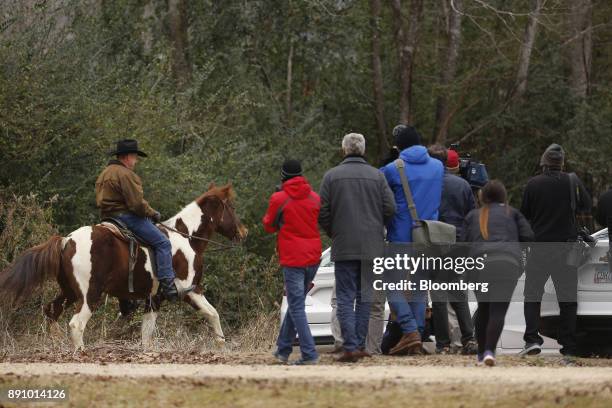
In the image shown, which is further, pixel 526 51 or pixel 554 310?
pixel 526 51

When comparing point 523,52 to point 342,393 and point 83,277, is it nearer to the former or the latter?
point 83,277

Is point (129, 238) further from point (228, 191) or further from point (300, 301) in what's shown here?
point (300, 301)

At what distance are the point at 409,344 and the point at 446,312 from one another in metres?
0.79

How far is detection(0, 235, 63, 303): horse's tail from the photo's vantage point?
15828 mm

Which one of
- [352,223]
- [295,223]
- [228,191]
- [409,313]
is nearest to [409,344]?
[409,313]

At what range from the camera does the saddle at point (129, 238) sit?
1639 cm

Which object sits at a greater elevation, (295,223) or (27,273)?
(295,223)

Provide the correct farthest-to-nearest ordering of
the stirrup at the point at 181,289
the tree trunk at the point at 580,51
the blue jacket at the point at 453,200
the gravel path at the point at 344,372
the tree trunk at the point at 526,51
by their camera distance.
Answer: the tree trunk at the point at 526,51
the tree trunk at the point at 580,51
the stirrup at the point at 181,289
the blue jacket at the point at 453,200
the gravel path at the point at 344,372

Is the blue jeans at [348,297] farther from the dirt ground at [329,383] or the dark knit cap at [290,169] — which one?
the dark knit cap at [290,169]

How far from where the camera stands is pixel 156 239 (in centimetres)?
1662

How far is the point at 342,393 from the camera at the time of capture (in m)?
11.1

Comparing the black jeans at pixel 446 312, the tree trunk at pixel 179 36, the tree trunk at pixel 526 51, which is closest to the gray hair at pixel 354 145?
the black jeans at pixel 446 312

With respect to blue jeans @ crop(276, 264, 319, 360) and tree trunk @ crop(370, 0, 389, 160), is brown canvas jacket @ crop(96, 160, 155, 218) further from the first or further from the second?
tree trunk @ crop(370, 0, 389, 160)

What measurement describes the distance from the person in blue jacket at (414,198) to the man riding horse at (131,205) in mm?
3184
